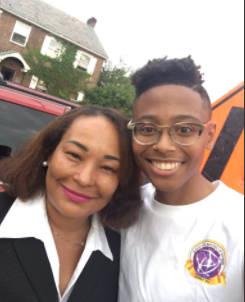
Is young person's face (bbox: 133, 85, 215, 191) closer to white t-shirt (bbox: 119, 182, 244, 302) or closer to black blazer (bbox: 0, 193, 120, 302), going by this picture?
white t-shirt (bbox: 119, 182, 244, 302)

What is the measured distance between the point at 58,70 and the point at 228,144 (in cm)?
1282

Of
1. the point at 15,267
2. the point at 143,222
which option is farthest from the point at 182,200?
the point at 15,267

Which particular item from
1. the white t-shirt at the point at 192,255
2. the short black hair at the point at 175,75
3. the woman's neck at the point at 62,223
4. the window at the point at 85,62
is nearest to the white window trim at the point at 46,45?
the window at the point at 85,62

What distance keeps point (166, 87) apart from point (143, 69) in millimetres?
272

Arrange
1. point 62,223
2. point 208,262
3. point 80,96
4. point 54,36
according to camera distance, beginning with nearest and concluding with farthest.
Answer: point 208,262 < point 62,223 < point 54,36 < point 80,96

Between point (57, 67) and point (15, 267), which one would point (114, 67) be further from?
point (15, 267)

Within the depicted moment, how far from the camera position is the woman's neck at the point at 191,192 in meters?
1.47

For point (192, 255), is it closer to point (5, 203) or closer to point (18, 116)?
point (5, 203)

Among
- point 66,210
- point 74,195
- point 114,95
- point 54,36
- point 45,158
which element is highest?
point 54,36

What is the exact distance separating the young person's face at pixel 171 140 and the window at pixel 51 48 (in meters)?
11.8

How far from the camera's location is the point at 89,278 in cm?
150

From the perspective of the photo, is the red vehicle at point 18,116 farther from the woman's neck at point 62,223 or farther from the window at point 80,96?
the window at point 80,96

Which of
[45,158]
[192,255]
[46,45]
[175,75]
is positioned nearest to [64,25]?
[46,45]

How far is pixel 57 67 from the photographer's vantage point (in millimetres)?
12867
